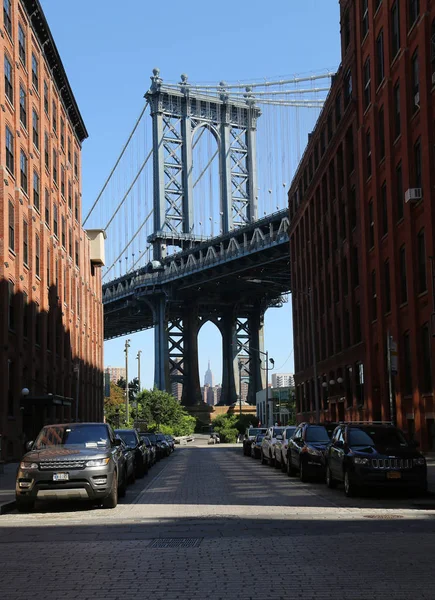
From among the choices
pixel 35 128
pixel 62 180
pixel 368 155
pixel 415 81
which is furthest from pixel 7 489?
pixel 62 180

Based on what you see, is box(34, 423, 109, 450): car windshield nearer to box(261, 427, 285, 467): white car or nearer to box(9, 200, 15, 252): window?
box(261, 427, 285, 467): white car

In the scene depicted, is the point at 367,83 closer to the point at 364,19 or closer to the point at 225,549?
the point at 364,19

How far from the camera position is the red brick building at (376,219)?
33.0 m

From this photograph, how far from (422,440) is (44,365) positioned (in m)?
19.7

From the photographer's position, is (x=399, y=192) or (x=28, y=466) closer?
(x=28, y=466)

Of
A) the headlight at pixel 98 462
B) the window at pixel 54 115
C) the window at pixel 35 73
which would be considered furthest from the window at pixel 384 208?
the headlight at pixel 98 462

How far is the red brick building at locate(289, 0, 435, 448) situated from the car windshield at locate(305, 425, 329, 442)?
2.45m

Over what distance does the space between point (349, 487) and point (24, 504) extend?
22.0ft

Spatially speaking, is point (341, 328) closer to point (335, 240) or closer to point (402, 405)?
point (335, 240)

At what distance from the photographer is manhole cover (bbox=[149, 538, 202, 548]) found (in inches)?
448

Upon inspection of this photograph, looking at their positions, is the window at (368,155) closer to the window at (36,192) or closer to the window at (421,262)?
the window at (421,262)

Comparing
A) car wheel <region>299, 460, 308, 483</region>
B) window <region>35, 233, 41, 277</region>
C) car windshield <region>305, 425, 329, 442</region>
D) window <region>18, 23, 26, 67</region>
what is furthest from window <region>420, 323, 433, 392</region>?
window <region>18, 23, 26, 67</region>

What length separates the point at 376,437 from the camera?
765 inches

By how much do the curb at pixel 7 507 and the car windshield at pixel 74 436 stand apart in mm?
1148
